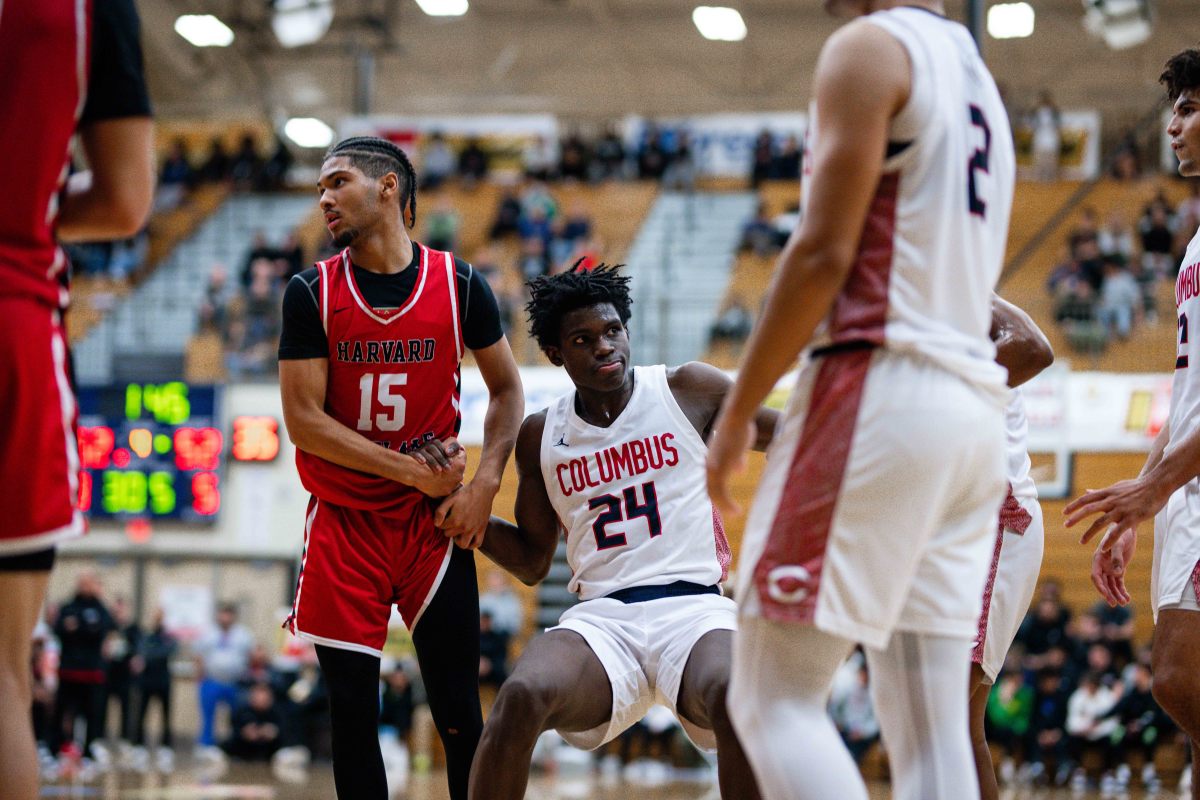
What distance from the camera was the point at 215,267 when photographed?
20.5 m

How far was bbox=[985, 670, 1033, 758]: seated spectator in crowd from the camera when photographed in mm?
12211

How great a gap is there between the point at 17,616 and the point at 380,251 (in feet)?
6.87

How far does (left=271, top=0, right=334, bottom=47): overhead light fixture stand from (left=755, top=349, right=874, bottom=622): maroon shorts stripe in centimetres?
1619

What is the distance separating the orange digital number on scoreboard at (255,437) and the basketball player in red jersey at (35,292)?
46.9 ft

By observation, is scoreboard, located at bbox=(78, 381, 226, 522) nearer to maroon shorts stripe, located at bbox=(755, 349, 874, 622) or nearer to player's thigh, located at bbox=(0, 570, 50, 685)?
player's thigh, located at bbox=(0, 570, 50, 685)

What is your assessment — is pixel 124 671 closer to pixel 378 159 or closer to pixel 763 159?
pixel 378 159

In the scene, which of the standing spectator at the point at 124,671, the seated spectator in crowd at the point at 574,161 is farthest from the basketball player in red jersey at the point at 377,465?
the seated spectator in crowd at the point at 574,161

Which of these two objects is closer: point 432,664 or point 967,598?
point 967,598

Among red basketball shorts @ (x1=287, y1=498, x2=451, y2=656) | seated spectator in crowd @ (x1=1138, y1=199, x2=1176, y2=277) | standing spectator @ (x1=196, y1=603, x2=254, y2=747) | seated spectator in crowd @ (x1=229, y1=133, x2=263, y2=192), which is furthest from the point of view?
seated spectator in crowd @ (x1=229, y1=133, x2=263, y2=192)

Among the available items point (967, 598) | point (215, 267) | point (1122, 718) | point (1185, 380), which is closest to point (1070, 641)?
point (1122, 718)

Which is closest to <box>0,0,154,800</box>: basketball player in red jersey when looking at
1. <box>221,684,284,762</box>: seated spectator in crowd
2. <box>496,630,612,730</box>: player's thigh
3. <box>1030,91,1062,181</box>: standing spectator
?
<box>496,630,612,730</box>: player's thigh

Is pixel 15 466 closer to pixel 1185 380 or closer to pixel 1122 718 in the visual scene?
pixel 1185 380

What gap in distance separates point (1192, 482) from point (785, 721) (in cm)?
186

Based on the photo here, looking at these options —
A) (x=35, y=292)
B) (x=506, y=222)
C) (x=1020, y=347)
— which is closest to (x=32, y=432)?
(x=35, y=292)
